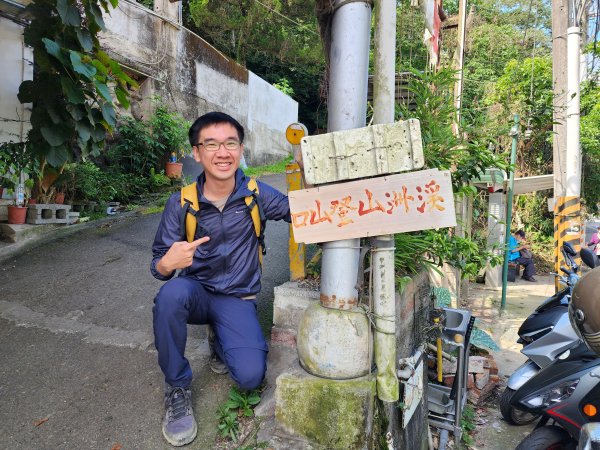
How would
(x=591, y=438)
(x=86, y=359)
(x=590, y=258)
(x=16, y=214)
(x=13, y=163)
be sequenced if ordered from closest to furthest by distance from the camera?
(x=591, y=438)
(x=86, y=359)
(x=590, y=258)
(x=13, y=163)
(x=16, y=214)

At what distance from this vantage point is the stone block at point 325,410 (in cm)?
189

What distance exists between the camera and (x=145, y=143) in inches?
351

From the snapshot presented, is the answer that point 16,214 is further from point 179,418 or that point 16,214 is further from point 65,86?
point 179,418

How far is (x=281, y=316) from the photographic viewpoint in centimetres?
253

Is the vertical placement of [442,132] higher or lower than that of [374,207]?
higher

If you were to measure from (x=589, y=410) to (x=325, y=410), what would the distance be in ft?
5.01

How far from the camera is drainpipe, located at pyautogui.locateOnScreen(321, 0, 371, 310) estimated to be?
193cm

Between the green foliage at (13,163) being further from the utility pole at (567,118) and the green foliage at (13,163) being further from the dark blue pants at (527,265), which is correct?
the dark blue pants at (527,265)

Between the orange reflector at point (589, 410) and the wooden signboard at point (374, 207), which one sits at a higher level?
the wooden signboard at point (374, 207)

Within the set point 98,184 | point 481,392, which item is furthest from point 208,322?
point 98,184

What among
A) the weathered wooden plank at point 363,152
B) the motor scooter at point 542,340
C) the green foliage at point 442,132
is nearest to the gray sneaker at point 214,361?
the weathered wooden plank at point 363,152

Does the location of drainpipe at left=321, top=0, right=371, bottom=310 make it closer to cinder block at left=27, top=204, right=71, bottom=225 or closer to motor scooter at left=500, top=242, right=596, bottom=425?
motor scooter at left=500, top=242, right=596, bottom=425

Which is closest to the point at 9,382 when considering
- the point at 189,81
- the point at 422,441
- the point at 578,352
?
the point at 422,441

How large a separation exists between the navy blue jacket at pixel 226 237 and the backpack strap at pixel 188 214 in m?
0.02
